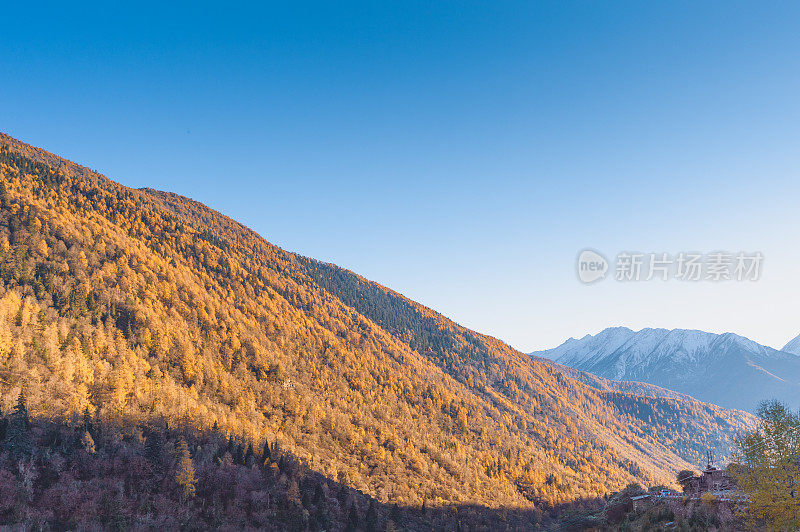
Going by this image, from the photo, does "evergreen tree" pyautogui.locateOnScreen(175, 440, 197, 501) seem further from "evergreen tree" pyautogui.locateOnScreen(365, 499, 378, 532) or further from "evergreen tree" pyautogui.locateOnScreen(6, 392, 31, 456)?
"evergreen tree" pyautogui.locateOnScreen(365, 499, 378, 532)

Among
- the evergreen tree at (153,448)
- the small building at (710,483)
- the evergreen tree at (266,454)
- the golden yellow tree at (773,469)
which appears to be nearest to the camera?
the golden yellow tree at (773,469)

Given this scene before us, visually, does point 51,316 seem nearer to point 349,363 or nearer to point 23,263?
point 23,263

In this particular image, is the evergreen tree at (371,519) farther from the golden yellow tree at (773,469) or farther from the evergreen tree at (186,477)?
the golden yellow tree at (773,469)

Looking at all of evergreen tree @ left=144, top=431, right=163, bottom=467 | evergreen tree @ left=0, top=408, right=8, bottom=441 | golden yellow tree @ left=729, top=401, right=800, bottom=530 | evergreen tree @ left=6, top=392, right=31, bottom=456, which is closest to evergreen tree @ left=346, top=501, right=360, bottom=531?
evergreen tree @ left=144, top=431, right=163, bottom=467

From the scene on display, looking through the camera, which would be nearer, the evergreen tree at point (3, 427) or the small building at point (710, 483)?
the small building at point (710, 483)

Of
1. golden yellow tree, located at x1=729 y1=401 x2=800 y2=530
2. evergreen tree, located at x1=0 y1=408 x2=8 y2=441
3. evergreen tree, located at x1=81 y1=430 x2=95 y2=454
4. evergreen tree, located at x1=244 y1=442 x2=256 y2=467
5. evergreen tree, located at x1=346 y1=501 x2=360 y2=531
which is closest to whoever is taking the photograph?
golden yellow tree, located at x1=729 y1=401 x2=800 y2=530

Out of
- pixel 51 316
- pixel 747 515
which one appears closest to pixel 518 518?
pixel 747 515

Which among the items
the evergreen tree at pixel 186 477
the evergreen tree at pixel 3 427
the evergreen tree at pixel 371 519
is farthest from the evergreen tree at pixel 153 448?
the evergreen tree at pixel 371 519

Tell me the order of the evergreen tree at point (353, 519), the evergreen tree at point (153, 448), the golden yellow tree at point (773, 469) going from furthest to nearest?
the evergreen tree at point (353, 519) < the evergreen tree at point (153, 448) < the golden yellow tree at point (773, 469)

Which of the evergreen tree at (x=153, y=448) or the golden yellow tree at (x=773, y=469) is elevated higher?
the golden yellow tree at (x=773, y=469)

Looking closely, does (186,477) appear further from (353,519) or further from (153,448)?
(353,519)

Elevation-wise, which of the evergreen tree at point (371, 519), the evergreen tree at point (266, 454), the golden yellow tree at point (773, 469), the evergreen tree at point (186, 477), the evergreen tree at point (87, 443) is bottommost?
the evergreen tree at point (371, 519)

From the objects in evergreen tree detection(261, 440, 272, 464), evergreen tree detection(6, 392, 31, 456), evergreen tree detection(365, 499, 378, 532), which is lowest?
evergreen tree detection(365, 499, 378, 532)

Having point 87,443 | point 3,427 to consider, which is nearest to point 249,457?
point 87,443
